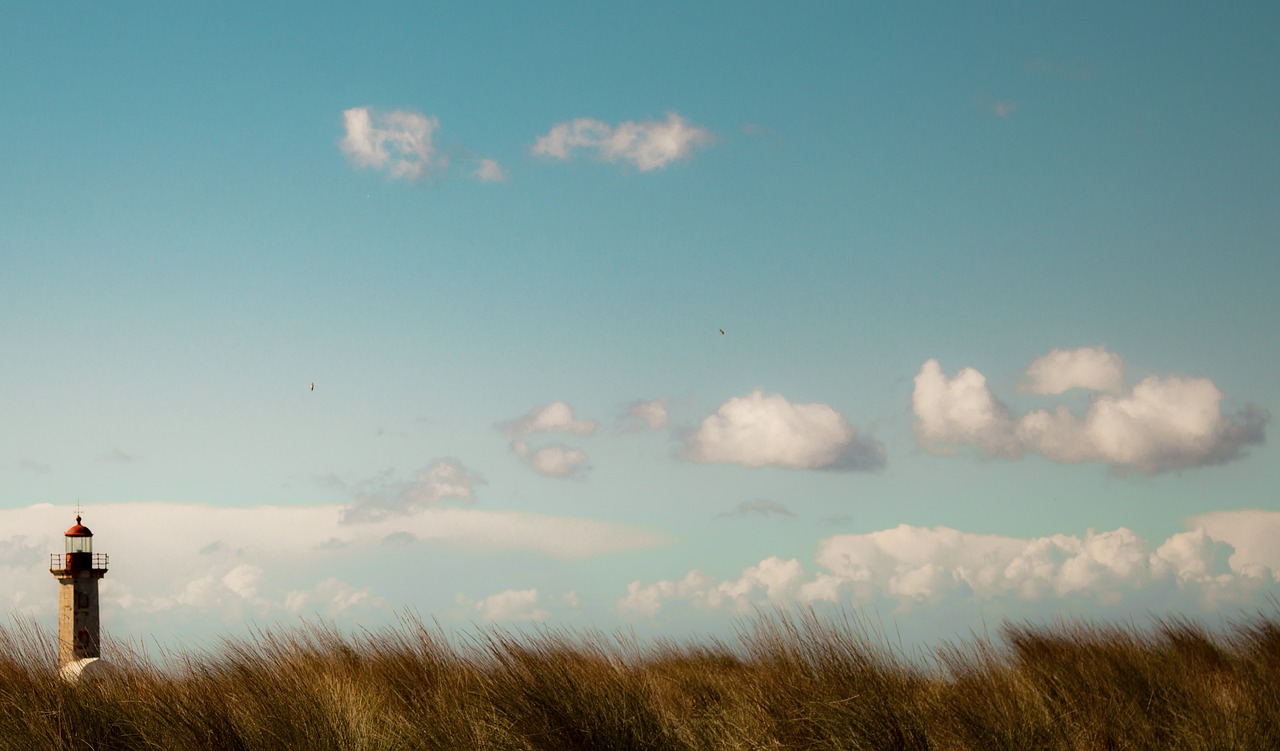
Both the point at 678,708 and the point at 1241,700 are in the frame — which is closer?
the point at 1241,700

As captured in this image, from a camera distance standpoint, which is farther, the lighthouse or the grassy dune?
the lighthouse

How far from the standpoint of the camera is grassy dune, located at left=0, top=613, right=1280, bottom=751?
6191mm

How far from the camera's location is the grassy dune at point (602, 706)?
619 centimetres

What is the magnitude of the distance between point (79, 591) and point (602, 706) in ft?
77.6

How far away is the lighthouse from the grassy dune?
20.0m

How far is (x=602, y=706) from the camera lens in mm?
6418

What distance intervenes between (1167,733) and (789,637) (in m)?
2.58

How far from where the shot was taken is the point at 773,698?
20.8ft

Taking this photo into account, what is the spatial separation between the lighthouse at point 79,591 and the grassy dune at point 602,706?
20.0 meters

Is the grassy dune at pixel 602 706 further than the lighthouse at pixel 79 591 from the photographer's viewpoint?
No

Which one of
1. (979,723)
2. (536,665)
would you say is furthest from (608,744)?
(979,723)

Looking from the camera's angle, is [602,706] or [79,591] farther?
[79,591]

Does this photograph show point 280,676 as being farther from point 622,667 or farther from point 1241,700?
point 1241,700

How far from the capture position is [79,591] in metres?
25.5
